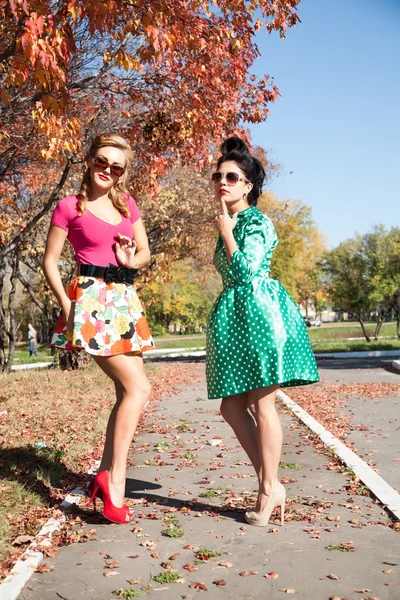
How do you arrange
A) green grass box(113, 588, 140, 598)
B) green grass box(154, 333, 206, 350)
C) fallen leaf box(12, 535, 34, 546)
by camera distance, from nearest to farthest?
green grass box(113, 588, 140, 598)
fallen leaf box(12, 535, 34, 546)
green grass box(154, 333, 206, 350)

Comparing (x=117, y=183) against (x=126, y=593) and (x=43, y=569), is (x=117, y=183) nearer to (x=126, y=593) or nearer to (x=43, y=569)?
(x=43, y=569)

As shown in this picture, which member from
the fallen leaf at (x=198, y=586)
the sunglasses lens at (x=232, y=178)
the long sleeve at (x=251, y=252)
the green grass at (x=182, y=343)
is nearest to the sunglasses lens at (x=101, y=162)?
the sunglasses lens at (x=232, y=178)

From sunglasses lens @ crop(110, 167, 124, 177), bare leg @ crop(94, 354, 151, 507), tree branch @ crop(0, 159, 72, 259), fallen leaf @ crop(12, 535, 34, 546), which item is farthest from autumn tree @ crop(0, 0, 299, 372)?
fallen leaf @ crop(12, 535, 34, 546)

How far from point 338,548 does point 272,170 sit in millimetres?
26698

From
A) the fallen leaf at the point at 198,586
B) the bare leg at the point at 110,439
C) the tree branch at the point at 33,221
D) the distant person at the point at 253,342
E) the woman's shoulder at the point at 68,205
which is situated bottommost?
the fallen leaf at the point at 198,586

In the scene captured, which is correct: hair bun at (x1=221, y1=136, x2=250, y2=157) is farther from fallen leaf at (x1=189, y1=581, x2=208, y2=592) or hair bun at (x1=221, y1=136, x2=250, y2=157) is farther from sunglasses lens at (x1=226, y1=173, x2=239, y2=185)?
fallen leaf at (x1=189, y1=581, x2=208, y2=592)

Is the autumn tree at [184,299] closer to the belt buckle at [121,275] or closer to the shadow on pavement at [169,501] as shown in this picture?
the shadow on pavement at [169,501]

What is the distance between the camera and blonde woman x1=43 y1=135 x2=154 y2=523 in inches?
175

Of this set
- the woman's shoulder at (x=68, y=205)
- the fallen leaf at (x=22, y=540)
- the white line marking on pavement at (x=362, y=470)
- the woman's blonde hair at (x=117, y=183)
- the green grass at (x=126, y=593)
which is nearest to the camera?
the green grass at (x=126, y=593)

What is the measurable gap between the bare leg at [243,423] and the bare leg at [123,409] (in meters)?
0.55

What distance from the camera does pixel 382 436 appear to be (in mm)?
7812

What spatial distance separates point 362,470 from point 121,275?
8.60 feet

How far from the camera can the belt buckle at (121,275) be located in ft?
14.9

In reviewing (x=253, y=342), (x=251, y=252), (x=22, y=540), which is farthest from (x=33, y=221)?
(x=22, y=540)
